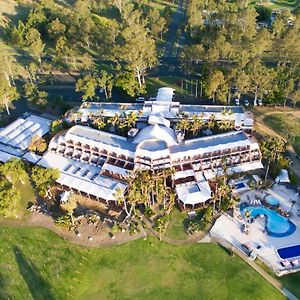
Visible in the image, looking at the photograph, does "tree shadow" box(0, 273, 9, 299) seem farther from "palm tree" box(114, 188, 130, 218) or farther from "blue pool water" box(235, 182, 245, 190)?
"blue pool water" box(235, 182, 245, 190)

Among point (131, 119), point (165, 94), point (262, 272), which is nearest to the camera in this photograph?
point (262, 272)

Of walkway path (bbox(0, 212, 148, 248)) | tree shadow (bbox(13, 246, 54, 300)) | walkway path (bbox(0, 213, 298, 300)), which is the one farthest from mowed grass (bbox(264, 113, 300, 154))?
tree shadow (bbox(13, 246, 54, 300))

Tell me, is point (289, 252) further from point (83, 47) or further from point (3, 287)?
point (83, 47)

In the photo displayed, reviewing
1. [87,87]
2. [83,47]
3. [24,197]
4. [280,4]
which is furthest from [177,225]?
[280,4]

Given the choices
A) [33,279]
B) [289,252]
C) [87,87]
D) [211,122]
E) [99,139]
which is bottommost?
[33,279]

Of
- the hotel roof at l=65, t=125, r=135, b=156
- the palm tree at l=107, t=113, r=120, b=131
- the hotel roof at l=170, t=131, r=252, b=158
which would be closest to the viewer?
the hotel roof at l=170, t=131, r=252, b=158

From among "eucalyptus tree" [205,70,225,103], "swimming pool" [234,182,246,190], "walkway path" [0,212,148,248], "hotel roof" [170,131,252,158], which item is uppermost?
"eucalyptus tree" [205,70,225,103]

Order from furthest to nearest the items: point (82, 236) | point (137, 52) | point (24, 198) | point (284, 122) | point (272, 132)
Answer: point (137, 52), point (284, 122), point (272, 132), point (24, 198), point (82, 236)
